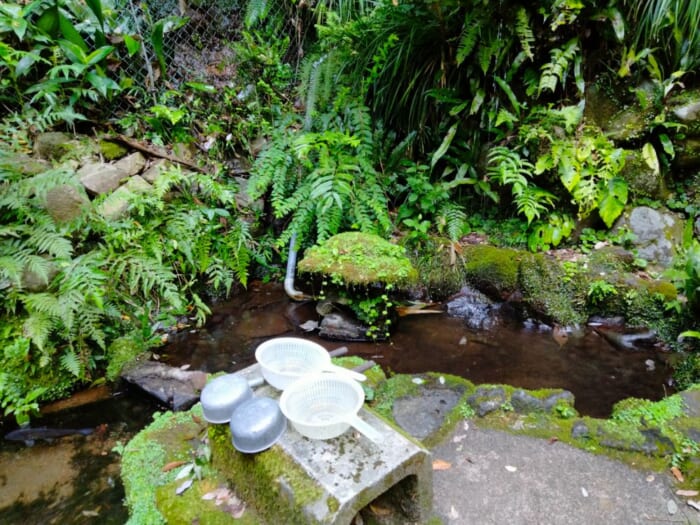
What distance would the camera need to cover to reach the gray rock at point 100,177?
12.1 feet

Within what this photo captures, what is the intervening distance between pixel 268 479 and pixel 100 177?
3.62 meters

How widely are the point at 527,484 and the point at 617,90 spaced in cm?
431

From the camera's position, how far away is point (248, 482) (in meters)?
1.55

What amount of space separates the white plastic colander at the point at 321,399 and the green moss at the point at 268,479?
0.14 m

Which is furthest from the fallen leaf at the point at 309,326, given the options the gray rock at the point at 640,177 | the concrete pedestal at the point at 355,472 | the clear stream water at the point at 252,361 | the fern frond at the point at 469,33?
the gray rock at the point at 640,177

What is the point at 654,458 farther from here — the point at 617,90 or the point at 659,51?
the point at 659,51

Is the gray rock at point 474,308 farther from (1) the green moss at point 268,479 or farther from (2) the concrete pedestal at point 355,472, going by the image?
(1) the green moss at point 268,479

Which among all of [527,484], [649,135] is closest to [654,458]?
[527,484]

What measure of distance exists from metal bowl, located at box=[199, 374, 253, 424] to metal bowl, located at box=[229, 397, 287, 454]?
0.07m

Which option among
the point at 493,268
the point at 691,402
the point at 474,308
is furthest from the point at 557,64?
the point at 691,402

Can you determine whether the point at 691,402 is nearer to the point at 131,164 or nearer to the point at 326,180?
the point at 326,180

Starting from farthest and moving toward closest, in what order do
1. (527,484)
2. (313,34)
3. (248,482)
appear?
(313,34) < (527,484) < (248,482)

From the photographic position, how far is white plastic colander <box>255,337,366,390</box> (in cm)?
166

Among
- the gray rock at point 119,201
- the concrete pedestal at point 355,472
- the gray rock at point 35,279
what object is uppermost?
the gray rock at point 119,201
